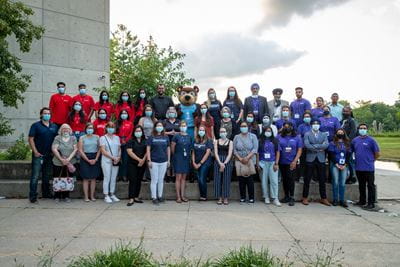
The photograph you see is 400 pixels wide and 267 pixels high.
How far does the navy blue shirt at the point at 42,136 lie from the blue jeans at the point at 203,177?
3.77 m

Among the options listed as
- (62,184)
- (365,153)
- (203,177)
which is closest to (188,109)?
(203,177)

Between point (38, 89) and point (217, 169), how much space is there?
11655 mm

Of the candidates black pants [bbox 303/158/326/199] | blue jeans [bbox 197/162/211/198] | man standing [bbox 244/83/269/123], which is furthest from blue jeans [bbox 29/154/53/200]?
black pants [bbox 303/158/326/199]

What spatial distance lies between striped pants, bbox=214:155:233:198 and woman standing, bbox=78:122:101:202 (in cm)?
297

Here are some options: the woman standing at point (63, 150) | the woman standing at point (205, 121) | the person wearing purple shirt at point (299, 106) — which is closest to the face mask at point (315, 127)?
the person wearing purple shirt at point (299, 106)

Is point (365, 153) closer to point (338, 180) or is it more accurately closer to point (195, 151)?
point (338, 180)

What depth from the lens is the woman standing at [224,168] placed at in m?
8.87

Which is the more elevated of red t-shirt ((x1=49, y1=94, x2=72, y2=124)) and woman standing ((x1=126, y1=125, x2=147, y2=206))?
red t-shirt ((x1=49, y1=94, x2=72, y2=124))

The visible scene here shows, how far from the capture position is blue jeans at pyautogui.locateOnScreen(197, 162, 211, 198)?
29.4ft

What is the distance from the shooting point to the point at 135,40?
94.4 feet

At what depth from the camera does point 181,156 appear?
8836 mm

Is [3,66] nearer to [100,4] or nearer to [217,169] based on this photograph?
[217,169]

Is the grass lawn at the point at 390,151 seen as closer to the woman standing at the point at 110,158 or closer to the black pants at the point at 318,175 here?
the black pants at the point at 318,175

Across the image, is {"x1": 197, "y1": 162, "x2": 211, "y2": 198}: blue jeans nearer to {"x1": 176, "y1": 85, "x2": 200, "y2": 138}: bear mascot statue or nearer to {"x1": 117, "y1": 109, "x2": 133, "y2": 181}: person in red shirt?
{"x1": 176, "y1": 85, "x2": 200, "y2": 138}: bear mascot statue
